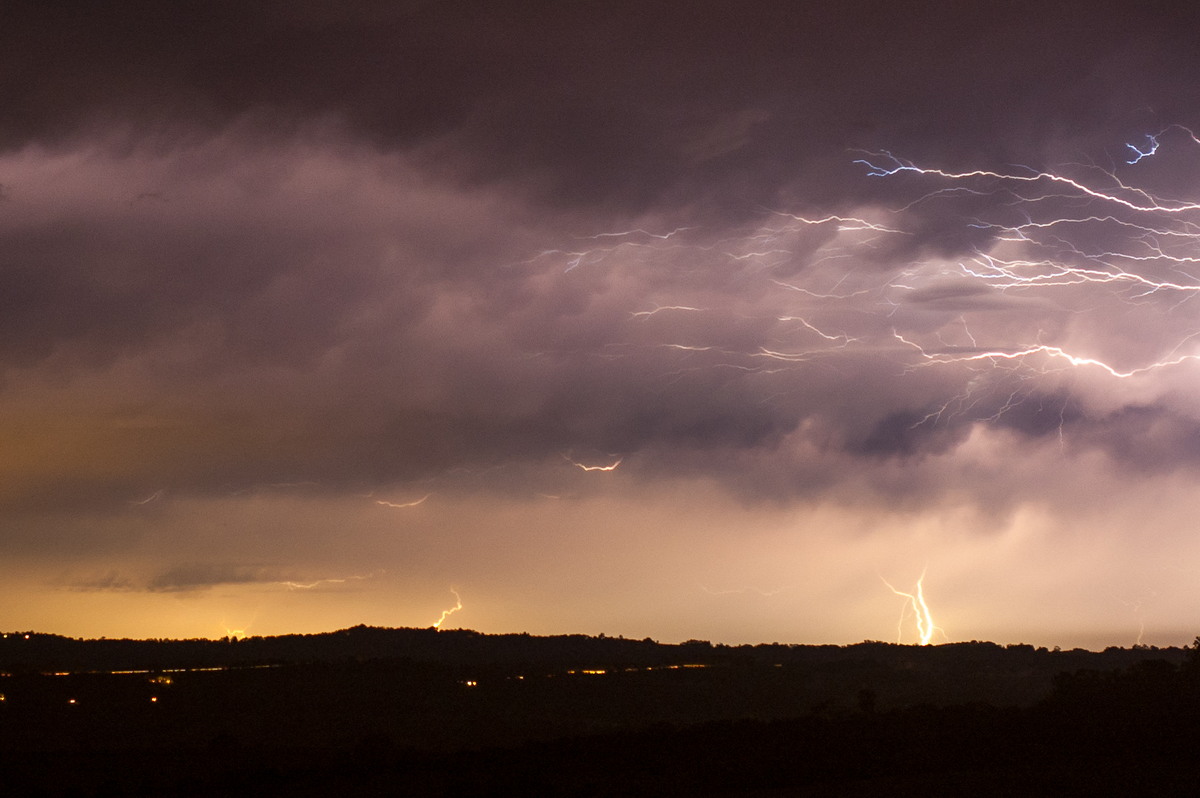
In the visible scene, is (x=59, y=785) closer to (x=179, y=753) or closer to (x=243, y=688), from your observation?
(x=179, y=753)

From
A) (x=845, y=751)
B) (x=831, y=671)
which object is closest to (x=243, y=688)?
(x=845, y=751)

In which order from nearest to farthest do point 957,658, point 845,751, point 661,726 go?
point 845,751, point 661,726, point 957,658

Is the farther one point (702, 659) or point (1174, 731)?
point (702, 659)

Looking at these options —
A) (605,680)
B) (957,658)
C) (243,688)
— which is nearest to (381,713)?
(243,688)

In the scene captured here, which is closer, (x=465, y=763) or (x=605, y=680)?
(x=465, y=763)

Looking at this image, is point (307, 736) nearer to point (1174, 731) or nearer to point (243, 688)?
point (243, 688)

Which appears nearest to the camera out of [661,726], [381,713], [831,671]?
[661,726]
